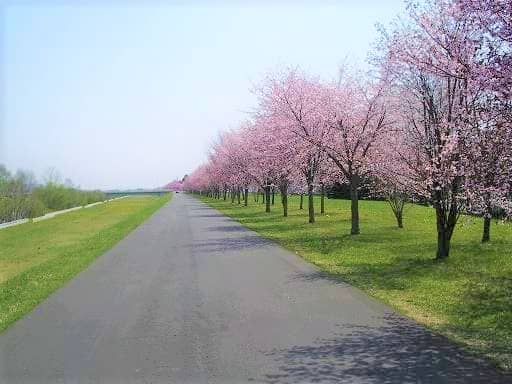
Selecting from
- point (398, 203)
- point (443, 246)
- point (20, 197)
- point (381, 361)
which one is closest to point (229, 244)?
point (443, 246)

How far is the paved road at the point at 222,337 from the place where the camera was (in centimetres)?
541

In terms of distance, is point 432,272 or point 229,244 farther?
point 229,244

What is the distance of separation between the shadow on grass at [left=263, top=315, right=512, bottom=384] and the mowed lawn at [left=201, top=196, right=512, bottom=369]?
1.25 feet

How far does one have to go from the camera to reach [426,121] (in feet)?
44.9

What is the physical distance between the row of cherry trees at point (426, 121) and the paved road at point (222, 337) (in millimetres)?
3031

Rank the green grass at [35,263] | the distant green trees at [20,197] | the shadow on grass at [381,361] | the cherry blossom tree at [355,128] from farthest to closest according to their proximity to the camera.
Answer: the distant green trees at [20,197], the cherry blossom tree at [355,128], the green grass at [35,263], the shadow on grass at [381,361]

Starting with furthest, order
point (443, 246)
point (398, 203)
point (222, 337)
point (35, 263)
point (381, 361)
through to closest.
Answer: point (398, 203) → point (35, 263) → point (443, 246) → point (222, 337) → point (381, 361)

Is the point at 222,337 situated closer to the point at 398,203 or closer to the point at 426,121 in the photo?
the point at 426,121

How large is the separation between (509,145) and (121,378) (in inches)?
237

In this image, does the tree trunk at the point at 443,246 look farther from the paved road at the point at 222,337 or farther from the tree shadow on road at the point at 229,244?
the tree shadow on road at the point at 229,244

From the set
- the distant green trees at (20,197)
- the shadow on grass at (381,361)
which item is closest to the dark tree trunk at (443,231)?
the shadow on grass at (381,361)

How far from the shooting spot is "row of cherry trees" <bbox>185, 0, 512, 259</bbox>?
7918mm

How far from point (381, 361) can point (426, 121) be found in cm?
906

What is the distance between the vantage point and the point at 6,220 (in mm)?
38125
